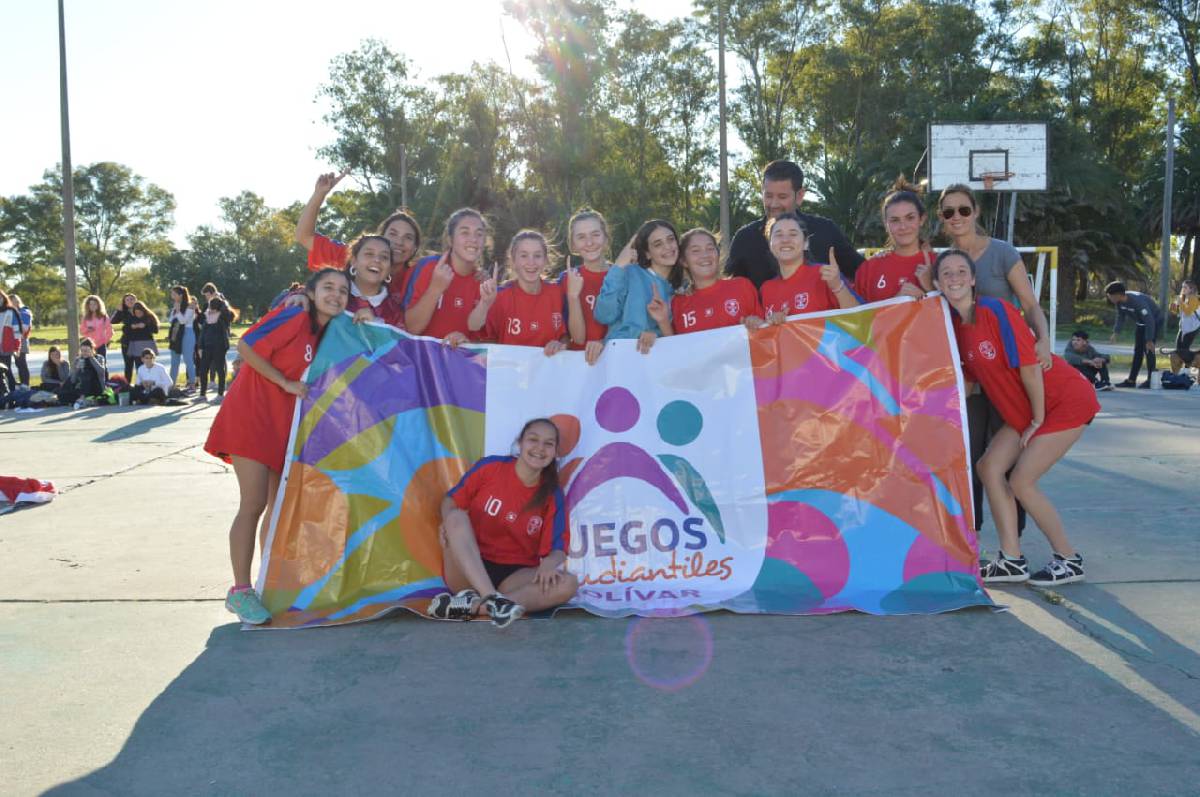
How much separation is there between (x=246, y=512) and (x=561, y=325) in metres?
1.87

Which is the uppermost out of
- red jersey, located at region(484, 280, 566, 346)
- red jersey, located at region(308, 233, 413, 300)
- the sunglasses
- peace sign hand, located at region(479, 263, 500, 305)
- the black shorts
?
the sunglasses

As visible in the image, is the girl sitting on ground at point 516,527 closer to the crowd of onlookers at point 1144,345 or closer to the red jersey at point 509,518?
the red jersey at point 509,518

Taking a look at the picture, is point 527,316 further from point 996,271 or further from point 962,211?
point 996,271

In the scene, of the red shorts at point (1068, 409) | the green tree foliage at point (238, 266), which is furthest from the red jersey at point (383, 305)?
the green tree foliage at point (238, 266)

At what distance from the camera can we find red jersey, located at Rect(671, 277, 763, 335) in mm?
5293

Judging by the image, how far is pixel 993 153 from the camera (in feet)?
61.7

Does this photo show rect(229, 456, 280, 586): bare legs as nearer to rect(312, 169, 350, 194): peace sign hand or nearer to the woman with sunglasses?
rect(312, 169, 350, 194): peace sign hand

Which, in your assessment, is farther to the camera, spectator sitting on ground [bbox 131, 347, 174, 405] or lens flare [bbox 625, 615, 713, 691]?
spectator sitting on ground [bbox 131, 347, 174, 405]

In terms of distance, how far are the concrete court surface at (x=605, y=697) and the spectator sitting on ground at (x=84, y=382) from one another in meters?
11.4

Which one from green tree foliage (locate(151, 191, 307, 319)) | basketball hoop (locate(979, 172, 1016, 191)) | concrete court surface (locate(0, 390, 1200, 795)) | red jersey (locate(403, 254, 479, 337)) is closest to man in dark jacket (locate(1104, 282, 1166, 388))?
basketball hoop (locate(979, 172, 1016, 191))

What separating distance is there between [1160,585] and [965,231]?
1959 mm

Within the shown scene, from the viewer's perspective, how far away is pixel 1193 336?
51.8ft

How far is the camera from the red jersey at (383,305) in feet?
16.7

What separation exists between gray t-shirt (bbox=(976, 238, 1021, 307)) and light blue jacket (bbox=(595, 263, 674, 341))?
1.63 meters
